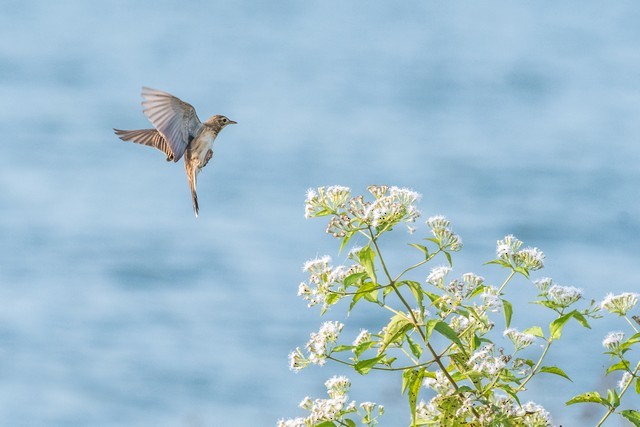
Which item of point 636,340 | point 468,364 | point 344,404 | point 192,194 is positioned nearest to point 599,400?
point 636,340

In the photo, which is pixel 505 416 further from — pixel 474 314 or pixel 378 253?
pixel 378 253

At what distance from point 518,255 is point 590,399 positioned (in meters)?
0.77

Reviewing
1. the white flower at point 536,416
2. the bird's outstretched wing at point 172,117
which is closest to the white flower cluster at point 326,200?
the white flower at point 536,416

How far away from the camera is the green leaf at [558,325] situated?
4.60 meters

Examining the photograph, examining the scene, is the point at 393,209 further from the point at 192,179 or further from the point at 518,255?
the point at 192,179

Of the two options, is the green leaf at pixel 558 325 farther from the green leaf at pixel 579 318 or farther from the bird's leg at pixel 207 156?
the bird's leg at pixel 207 156

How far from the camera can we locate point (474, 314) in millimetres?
4625

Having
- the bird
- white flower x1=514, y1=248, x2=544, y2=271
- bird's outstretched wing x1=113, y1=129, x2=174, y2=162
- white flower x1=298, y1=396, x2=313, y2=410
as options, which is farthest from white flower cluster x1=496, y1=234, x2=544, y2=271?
bird's outstretched wing x1=113, y1=129, x2=174, y2=162

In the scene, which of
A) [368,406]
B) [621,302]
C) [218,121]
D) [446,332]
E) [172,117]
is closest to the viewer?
[446,332]

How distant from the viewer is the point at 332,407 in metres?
4.84

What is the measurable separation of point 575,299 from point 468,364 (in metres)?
0.62

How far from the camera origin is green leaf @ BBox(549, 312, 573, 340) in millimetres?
4598

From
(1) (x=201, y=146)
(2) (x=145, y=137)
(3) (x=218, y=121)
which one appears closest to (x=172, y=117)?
(1) (x=201, y=146)

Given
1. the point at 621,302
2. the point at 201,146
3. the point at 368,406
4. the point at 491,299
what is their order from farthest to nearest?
the point at 201,146, the point at 368,406, the point at 621,302, the point at 491,299
